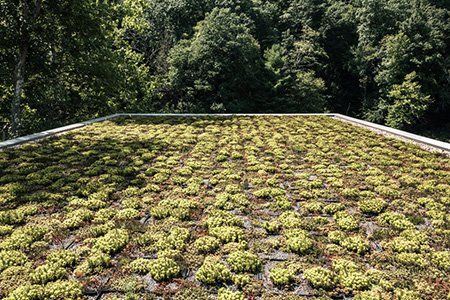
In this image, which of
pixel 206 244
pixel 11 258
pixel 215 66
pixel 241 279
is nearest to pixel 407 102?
pixel 215 66

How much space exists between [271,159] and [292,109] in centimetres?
2511

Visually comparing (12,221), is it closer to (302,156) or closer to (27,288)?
(27,288)

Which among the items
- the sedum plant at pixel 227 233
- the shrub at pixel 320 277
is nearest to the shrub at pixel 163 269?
the sedum plant at pixel 227 233

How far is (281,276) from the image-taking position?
12.4ft

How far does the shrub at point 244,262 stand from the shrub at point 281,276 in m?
0.25

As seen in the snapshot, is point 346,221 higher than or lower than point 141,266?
higher

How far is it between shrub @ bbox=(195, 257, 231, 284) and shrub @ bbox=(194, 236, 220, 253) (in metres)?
0.45

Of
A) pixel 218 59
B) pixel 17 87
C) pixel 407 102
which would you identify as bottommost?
pixel 407 102

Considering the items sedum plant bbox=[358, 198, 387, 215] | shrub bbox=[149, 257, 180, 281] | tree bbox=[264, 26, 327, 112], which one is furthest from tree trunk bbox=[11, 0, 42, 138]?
tree bbox=[264, 26, 327, 112]

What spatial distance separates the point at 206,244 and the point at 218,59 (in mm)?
27686

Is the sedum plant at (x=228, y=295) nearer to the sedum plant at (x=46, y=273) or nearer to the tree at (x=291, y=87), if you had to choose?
the sedum plant at (x=46, y=273)

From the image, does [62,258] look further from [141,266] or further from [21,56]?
[21,56]

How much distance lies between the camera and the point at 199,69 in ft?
99.0

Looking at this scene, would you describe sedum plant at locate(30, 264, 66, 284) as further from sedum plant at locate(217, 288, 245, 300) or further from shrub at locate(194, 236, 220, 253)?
sedum plant at locate(217, 288, 245, 300)
